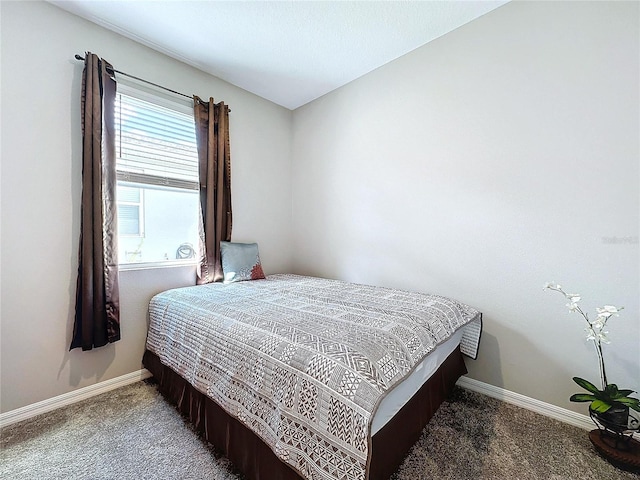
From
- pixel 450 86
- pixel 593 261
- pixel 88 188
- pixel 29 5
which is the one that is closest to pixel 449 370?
pixel 593 261

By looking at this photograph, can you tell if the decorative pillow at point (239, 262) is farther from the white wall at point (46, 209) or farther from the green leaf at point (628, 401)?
the green leaf at point (628, 401)

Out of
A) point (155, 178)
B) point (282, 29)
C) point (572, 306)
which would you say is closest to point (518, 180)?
point (572, 306)

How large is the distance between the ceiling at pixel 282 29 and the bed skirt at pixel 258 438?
2.35m

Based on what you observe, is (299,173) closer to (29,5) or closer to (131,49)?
(131,49)

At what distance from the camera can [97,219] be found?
1.83 metres

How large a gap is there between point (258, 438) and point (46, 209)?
1.93 m

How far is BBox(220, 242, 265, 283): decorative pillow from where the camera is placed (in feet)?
8.15

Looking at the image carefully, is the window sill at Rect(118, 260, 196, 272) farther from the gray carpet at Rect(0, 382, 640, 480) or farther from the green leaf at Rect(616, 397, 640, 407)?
the green leaf at Rect(616, 397, 640, 407)

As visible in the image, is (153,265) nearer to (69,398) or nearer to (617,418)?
(69,398)

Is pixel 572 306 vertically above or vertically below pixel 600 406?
above

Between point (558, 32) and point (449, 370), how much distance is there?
2.19m

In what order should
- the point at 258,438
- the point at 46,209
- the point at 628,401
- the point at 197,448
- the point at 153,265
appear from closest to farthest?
the point at 258,438 < the point at 628,401 < the point at 197,448 < the point at 46,209 < the point at 153,265

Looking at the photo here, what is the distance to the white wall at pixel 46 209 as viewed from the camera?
1626mm

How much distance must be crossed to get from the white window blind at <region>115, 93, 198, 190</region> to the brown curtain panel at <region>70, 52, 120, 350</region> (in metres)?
0.14
